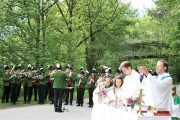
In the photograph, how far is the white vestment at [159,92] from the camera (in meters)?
5.79

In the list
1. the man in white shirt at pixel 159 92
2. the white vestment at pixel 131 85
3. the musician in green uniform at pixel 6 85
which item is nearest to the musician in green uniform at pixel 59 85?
the musician in green uniform at pixel 6 85

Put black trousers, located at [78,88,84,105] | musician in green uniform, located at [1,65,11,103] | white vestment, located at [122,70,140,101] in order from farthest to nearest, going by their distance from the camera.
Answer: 1. black trousers, located at [78,88,84,105]
2. musician in green uniform, located at [1,65,11,103]
3. white vestment, located at [122,70,140,101]

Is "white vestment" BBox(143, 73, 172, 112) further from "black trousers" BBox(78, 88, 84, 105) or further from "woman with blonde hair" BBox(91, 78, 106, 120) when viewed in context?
"black trousers" BBox(78, 88, 84, 105)

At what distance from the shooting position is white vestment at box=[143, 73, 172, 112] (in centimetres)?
579

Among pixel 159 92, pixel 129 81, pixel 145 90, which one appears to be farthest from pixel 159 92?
pixel 129 81

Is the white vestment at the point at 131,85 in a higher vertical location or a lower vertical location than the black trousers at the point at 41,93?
higher

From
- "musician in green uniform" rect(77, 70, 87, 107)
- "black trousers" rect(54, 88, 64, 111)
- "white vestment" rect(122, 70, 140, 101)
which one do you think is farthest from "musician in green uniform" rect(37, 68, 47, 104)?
"white vestment" rect(122, 70, 140, 101)

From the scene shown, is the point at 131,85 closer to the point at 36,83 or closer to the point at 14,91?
the point at 14,91

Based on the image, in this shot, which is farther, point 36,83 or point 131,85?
point 36,83

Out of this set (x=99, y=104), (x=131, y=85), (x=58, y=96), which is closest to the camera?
(x=131, y=85)

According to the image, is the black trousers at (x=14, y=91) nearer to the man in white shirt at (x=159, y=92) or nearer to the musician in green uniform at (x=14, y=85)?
the musician in green uniform at (x=14, y=85)

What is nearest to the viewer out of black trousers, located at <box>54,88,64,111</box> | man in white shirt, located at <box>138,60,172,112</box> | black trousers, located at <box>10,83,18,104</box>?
man in white shirt, located at <box>138,60,172,112</box>

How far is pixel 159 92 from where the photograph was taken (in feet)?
19.2

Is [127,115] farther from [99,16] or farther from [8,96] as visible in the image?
[99,16]
